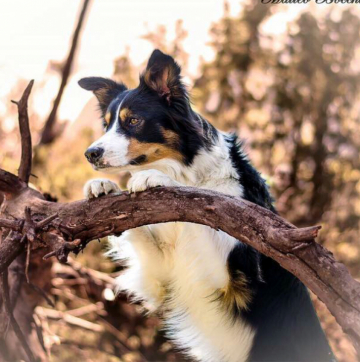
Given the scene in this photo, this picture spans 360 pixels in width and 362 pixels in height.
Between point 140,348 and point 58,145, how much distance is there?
108 inches

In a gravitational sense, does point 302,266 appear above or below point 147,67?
below

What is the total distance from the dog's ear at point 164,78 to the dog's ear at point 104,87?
14.7 inches

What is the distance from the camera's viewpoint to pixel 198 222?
2938 mm

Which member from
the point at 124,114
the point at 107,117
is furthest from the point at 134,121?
the point at 107,117

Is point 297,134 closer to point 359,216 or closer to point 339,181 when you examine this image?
point 339,181

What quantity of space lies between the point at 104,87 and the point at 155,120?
0.66m

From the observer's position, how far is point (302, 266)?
2549 mm

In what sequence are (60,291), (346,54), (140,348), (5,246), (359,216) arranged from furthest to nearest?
Result: (346,54), (359,216), (140,348), (60,291), (5,246)

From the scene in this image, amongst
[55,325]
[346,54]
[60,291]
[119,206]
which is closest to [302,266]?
[119,206]

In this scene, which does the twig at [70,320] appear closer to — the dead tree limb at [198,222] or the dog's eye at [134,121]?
the dead tree limb at [198,222]

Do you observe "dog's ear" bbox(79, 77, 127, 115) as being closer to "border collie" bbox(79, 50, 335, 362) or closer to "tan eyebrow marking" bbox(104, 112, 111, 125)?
"border collie" bbox(79, 50, 335, 362)

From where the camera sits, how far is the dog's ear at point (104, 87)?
419 centimetres

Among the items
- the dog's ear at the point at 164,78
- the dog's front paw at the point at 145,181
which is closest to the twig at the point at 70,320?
the dog's ear at the point at 164,78

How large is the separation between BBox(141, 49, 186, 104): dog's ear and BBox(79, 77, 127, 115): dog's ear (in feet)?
1.22
